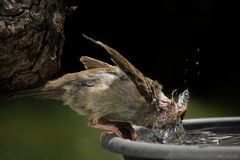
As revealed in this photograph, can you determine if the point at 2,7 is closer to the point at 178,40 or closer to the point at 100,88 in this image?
the point at 100,88

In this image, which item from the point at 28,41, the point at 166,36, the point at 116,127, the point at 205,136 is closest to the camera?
the point at 205,136

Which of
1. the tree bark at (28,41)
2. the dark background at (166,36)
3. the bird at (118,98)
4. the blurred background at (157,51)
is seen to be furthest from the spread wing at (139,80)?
the dark background at (166,36)

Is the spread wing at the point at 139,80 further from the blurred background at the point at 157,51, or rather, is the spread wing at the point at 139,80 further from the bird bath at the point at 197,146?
the blurred background at the point at 157,51

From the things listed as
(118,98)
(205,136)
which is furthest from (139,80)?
(205,136)

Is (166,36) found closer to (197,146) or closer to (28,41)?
(28,41)

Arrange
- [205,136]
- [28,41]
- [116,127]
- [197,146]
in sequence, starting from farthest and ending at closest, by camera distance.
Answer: [28,41], [116,127], [205,136], [197,146]

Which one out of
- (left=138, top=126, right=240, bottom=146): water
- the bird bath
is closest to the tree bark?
(left=138, top=126, right=240, bottom=146): water

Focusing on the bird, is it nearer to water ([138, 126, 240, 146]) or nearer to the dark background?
water ([138, 126, 240, 146])
